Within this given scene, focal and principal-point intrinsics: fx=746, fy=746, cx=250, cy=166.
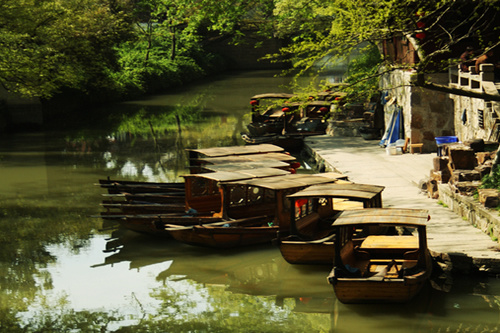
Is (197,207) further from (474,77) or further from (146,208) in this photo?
(474,77)

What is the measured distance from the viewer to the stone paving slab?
1548 cm

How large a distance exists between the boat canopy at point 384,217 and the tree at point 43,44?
21.7 metres

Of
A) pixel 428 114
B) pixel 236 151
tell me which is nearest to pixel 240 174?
pixel 236 151

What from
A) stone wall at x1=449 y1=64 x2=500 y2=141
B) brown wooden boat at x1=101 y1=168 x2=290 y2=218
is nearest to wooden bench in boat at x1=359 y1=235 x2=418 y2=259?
brown wooden boat at x1=101 y1=168 x2=290 y2=218

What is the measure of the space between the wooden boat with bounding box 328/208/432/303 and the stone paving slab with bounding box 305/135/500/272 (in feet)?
2.79

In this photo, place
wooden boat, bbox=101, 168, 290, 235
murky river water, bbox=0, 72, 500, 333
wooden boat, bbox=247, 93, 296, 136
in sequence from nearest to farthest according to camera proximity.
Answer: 1. murky river water, bbox=0, 72, 500, 333
2. wooden boat, bbox=101, 168, 290, 235
3. wooden boat, bbox=247, 93, 296, 136

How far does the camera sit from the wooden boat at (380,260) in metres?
13.6

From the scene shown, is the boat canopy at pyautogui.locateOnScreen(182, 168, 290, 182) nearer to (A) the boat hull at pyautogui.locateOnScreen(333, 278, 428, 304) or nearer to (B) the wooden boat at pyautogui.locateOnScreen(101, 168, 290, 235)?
(B) the wooden boat at pyautogui.locateOnScreen(101, 168, 290, 235)

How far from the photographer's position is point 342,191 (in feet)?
54.5

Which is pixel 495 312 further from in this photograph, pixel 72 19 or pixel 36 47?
pixel 72 19

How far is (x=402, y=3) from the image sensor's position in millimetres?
16984

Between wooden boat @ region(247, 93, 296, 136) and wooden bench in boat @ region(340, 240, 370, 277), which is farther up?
wooden boat @ region(247, 93, 296, 136)

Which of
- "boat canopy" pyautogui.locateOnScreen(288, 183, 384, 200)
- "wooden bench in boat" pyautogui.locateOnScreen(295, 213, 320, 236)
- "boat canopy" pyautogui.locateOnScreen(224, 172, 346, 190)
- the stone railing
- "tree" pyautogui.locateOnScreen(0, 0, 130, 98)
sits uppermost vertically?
"tree" pyautogui.locateOnScreen(0, 0, 130, 98)

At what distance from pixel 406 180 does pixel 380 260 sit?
25.3 feet
